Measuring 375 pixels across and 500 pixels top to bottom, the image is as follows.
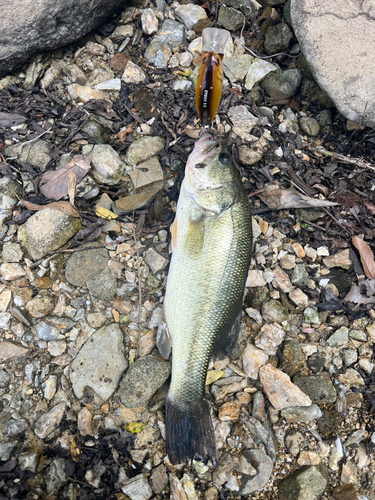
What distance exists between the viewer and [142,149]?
12.2 ft

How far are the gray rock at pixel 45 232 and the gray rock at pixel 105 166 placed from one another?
54 centimetres

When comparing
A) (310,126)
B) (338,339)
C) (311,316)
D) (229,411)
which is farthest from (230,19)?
(229,411)

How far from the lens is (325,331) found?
11.7 ft

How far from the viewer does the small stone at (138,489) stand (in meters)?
2.98

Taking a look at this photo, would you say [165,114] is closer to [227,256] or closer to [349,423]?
[227,256]

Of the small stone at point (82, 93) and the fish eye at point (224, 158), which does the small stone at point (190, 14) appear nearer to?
the small stone at point (82, 93)

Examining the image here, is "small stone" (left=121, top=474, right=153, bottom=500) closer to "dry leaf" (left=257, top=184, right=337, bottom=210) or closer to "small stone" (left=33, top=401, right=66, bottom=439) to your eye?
"small stone" (left=33, top=401, right=66, bottom=439)

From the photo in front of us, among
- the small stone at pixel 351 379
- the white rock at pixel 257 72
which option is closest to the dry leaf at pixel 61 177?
the white rock at pixel 257 72

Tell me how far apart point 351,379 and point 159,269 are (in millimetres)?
2176

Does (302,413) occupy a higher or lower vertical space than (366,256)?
lower

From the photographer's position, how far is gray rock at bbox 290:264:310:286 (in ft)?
11.8

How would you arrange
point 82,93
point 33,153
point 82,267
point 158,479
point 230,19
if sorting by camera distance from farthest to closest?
point 230,19, point 82,93, point 33,153, point 82,267, point 158,479

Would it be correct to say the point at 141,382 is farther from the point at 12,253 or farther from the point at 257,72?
the point at 257,72

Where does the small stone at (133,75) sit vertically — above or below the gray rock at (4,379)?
above
